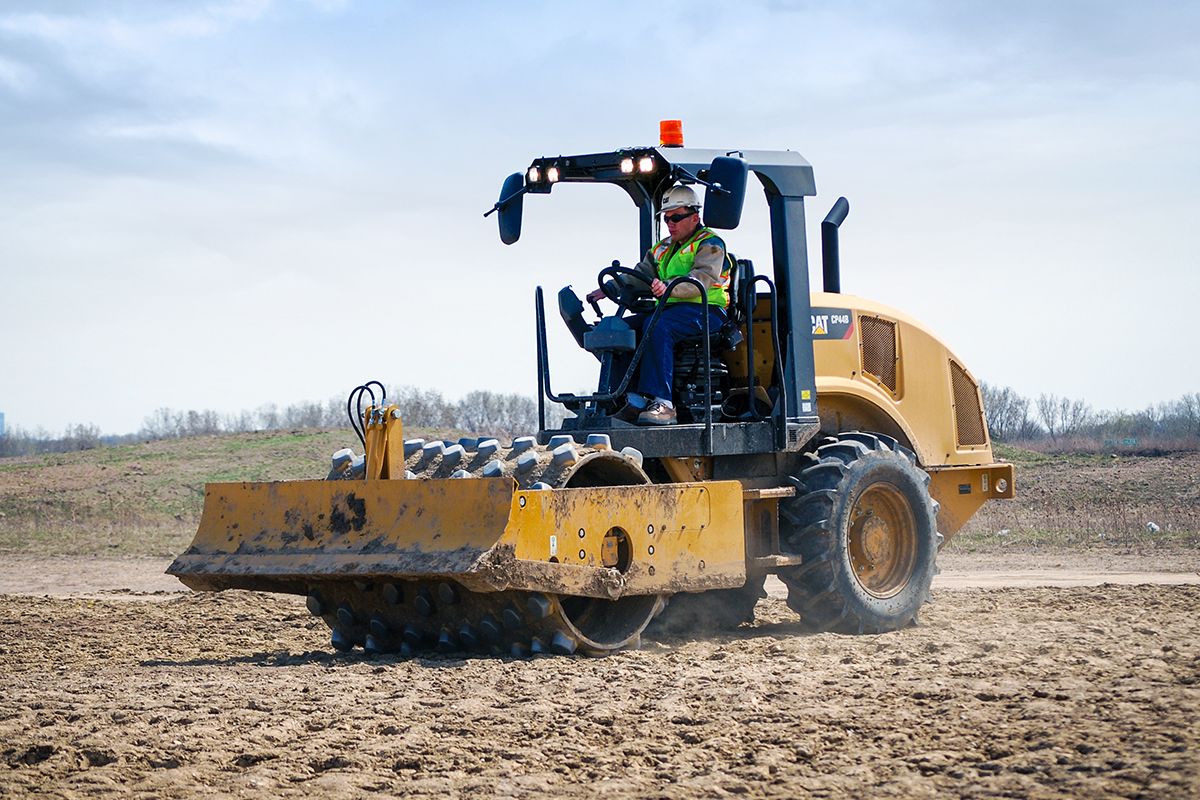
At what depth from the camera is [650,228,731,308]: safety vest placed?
9930mm

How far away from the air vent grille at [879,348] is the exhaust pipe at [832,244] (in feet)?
1.34

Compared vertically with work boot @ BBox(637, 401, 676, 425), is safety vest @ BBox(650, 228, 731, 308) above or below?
above

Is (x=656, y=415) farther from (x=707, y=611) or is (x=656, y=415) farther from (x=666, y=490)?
(x=707, y=611)

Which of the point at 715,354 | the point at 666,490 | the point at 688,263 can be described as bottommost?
the point at 666,490

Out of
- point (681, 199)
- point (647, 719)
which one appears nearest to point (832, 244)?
point (681, 199)

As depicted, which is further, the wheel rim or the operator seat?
the wheel rim

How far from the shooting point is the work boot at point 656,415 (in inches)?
372

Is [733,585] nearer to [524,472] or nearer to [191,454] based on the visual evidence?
[524,472]

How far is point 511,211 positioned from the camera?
10242mm

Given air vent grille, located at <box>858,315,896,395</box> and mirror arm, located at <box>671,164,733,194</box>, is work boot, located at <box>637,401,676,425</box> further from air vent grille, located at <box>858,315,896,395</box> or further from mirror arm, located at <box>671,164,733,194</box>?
air vent grille, located at <box>858,315,896,395</box>

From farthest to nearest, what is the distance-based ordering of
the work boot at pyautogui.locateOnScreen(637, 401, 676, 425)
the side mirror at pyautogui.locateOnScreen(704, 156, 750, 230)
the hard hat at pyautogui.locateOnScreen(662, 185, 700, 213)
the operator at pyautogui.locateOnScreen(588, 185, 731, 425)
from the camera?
the hard hat at pyautogui.locateOnScreen(662, 185, 700, 213), the operator at pyautogui.locateOnScreen(588, 185, 731, 425), the work boot at pyautogui.locateOnScreen(637, 401, 676, 425), the side mirror at pyautogui.locateOnScreen(704, 156, 750, 230)

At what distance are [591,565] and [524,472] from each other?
0.65 m

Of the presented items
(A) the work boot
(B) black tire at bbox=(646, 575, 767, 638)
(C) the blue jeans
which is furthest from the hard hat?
(B) black tire at bbox=(646, 575, 767, 638)

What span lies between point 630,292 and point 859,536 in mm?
2369
